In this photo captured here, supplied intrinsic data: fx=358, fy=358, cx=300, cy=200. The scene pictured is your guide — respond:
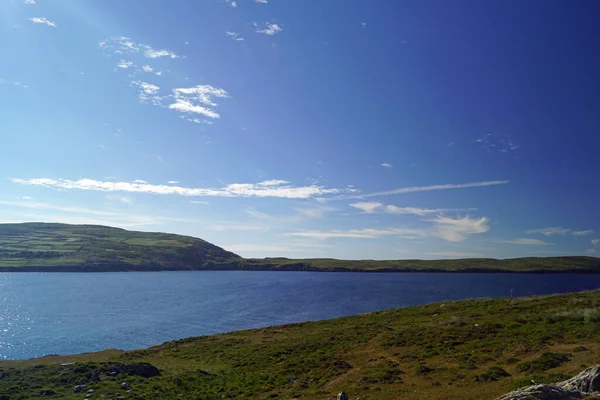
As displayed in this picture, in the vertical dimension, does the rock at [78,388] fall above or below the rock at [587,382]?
below

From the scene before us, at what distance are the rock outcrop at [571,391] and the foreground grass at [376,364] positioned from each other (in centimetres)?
523

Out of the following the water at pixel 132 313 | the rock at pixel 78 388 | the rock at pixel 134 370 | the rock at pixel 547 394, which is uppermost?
the rock at pixel 547 394

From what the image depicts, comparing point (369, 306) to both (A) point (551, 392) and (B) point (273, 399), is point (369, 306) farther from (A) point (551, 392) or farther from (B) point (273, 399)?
(A) point (551, 392)

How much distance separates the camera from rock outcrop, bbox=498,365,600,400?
16.3 m

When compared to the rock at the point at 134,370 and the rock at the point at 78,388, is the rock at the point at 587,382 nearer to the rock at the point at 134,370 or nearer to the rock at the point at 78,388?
the rock at the point at 78,388

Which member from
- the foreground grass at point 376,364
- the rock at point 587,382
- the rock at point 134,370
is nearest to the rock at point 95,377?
the foreground grass at point 376,364

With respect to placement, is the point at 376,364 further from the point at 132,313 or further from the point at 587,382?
the point at 132,313

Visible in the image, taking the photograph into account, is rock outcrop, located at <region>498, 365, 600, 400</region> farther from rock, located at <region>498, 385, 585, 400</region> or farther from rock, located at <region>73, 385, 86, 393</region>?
rock, located at <region>73, 385, 86, 393</region>

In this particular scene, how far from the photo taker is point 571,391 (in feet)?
55.4

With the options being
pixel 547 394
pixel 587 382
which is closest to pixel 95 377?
pixel 547 394

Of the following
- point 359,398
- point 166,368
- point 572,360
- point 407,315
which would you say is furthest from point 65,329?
point 572,360

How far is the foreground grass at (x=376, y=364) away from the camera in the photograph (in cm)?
2631

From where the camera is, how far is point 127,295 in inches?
6058

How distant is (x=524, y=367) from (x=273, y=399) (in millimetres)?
19286
